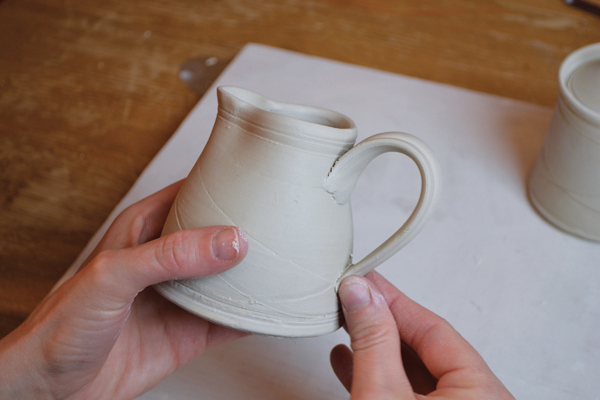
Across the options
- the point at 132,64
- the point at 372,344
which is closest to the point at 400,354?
the point at 372,344

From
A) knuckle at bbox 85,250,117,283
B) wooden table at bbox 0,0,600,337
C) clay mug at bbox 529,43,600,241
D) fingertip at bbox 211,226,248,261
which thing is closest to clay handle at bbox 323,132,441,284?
fingertip at bbox 211,226,248,261

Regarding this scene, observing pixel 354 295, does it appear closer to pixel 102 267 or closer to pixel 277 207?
pixel 277 207

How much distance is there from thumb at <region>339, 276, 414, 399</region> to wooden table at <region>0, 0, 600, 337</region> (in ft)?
1.94

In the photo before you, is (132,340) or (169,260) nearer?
(169,260)

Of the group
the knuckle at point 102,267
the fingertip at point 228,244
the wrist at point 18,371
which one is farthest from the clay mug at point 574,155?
the wrist at point 18,371

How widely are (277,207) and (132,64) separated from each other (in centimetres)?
93

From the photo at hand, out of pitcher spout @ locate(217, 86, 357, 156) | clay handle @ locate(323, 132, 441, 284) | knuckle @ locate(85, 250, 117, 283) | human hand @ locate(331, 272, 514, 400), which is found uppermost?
pitcher spout @ locate(217, 86, 357, 156)

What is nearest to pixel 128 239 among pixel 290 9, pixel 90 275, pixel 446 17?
pixel 90 275

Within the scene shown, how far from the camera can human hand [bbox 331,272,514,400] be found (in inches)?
21.0

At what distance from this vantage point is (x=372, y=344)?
0.56 m

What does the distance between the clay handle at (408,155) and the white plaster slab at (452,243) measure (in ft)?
0.98

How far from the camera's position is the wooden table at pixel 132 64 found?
0.97 metres

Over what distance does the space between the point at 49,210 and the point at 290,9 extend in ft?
2.95

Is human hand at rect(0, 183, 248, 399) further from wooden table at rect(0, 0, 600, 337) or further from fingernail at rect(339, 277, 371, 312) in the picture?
wooden table at rect(0, 0, 600, 337)
